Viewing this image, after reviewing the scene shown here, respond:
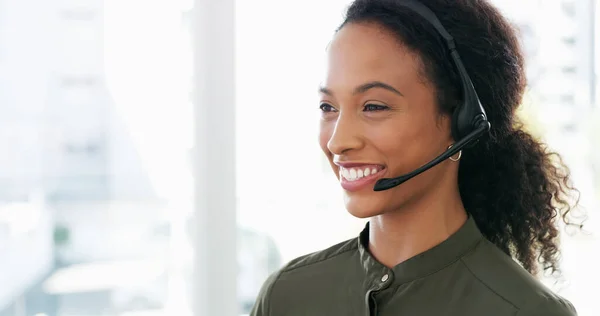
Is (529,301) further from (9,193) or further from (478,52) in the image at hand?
(9,193)

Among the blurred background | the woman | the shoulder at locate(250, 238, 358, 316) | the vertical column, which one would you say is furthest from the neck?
the vertical column

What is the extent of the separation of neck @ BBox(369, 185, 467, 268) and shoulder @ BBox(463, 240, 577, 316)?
58 millimetres

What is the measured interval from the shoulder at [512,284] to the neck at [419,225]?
0.19ft

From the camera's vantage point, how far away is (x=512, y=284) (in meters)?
1.05

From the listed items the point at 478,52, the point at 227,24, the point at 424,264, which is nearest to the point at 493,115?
the point at 478,52

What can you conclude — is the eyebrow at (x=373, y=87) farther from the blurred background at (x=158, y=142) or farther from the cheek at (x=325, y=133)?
the blurred background at (x=158, y=142)

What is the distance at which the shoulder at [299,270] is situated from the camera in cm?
125

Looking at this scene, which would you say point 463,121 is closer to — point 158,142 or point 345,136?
point 345,136

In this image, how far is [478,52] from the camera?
3.59ft

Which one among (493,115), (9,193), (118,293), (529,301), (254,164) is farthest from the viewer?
(254,164)

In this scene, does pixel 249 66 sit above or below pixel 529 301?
above

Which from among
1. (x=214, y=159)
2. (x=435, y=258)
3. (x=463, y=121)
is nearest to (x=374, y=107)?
(x=463, y=121)

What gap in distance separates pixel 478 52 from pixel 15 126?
1.25m

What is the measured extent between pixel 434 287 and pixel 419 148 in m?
0.21
